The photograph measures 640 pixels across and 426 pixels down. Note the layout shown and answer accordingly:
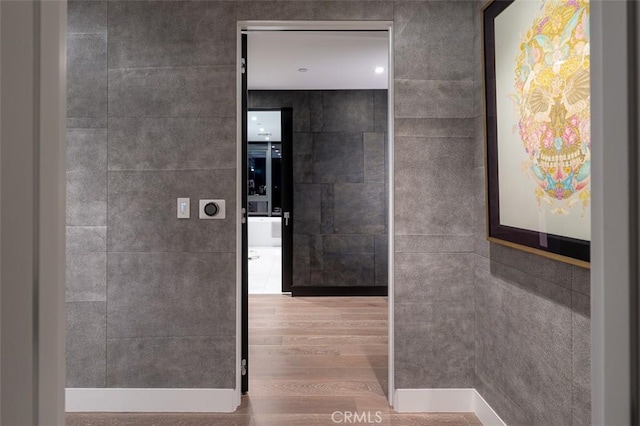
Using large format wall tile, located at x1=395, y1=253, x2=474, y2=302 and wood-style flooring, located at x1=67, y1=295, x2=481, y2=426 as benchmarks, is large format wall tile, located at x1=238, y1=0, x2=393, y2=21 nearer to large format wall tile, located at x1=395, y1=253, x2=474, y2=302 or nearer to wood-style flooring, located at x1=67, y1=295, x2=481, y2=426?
large format wall tile, located at x1=395, y1=253, x2=474, y2=302

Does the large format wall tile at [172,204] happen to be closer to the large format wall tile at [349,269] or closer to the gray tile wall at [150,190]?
the gray tile wall at [150,190]

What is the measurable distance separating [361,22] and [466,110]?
2.69ft

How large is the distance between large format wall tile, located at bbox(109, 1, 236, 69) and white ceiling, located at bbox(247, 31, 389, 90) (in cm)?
49

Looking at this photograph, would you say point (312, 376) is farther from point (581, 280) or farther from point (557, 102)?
point (557, 102)

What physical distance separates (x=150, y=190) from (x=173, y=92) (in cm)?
60

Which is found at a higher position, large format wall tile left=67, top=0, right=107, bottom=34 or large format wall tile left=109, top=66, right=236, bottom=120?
large format wall tile left=67, top=0, right=107, bottom=34

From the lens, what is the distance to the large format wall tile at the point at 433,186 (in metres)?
2.42

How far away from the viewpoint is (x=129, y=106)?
2.41 m

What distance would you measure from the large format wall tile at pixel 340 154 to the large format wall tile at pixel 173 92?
2764 millimetres

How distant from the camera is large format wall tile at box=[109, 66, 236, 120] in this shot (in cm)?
241

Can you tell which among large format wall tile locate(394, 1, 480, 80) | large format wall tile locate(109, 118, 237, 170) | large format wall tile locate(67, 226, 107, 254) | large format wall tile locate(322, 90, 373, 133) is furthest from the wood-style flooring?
large format wall tile locate(322, 90, 373, 133)

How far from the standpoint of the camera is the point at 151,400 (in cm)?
240
